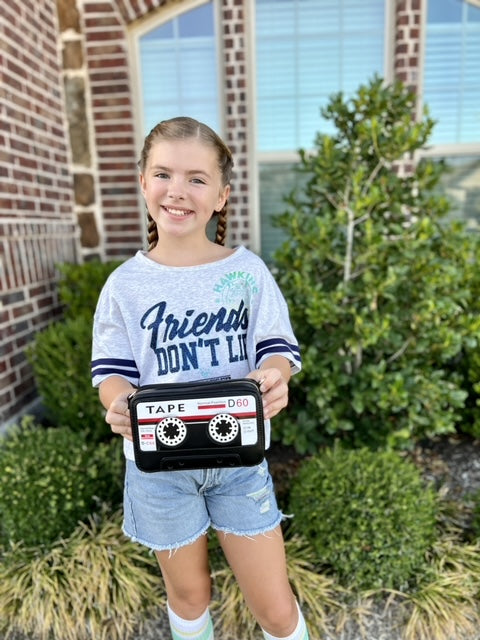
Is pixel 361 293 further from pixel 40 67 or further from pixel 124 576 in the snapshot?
pixel 40 67

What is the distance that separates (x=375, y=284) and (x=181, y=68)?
2.77 meters

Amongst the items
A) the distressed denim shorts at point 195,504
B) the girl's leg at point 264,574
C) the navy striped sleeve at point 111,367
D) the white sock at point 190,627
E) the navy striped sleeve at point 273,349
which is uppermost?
the navy striped sleeve at point 273,349

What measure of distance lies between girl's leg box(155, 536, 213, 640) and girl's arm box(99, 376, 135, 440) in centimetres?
47

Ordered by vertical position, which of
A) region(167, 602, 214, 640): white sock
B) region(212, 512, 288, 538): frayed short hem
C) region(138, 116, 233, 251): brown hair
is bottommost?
region(167, 602, 214, 640): white sock

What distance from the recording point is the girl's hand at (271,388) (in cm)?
128

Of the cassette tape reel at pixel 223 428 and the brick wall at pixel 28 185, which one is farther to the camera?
the brick wall at pixel 28 185

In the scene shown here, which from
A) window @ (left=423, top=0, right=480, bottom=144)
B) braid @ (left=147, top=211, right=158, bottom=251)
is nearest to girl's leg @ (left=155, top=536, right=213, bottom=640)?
braid @ (left=147, top=211, right=158, bottom=251)

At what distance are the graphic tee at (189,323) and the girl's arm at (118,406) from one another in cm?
5

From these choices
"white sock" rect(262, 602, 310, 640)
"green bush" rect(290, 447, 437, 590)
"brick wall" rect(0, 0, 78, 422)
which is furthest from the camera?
"brick wall" rect(0, 0, 78, 422)

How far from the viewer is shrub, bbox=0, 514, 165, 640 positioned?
6.74ft

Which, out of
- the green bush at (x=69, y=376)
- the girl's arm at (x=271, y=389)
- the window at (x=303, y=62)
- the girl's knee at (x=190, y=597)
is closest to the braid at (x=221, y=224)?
the girl's arm at (x=271, y=389)

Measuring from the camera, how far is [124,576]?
7.00 ft

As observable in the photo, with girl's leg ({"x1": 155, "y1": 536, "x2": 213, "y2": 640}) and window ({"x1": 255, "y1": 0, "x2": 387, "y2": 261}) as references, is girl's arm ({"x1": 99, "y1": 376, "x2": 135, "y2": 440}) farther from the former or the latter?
window ({"x1": 255, "y1": 0, "x2": 387, "y2": 261})

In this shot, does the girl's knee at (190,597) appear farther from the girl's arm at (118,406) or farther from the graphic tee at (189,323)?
the graphic tee at (189,323)
